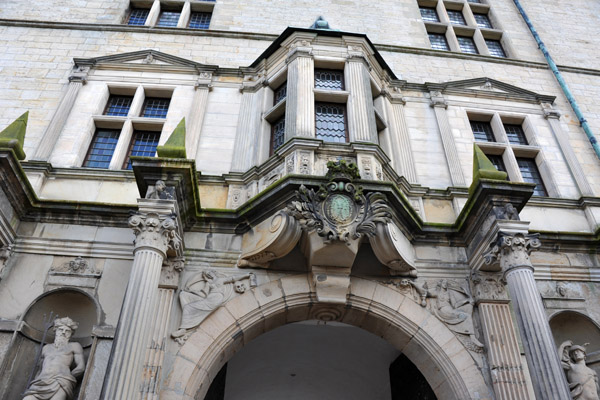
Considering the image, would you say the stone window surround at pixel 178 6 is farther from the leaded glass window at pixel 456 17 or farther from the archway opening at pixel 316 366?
the archway opening at pixel 316 366

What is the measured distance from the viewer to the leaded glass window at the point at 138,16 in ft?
42.9

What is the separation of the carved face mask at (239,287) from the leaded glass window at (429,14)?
11134 millimetres

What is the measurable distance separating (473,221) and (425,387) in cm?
291

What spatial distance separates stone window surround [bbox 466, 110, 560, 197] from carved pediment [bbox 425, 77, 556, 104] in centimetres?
60

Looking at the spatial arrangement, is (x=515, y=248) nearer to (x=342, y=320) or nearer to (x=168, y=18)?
(x=342, y=320)

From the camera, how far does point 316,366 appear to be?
10.7 meters

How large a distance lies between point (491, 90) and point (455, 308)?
21.2ft

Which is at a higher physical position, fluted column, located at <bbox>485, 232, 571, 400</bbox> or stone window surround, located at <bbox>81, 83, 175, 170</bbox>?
stone window surround, located at <bbox>81, 83, 175, 170</bbox>

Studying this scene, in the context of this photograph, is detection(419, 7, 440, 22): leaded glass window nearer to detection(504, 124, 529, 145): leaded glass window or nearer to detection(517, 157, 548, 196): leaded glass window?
detection(504, 124, 529, 145): leaded glass window

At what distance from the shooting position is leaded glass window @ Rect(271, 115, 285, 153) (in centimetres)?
932

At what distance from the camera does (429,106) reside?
10961 mm

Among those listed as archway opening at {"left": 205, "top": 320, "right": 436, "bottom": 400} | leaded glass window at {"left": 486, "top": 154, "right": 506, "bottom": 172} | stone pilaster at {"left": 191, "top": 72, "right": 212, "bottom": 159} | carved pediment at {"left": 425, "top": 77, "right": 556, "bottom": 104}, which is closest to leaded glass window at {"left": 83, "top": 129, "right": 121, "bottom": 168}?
stone pilaster at {"left": 191, "top": 72, "right": 212, "bottom": 159}

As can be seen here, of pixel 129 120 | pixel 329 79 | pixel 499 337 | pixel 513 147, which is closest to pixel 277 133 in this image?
pixel 329 79

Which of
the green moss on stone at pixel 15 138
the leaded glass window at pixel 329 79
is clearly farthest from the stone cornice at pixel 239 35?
the green moss on stone at pixel 15 138
